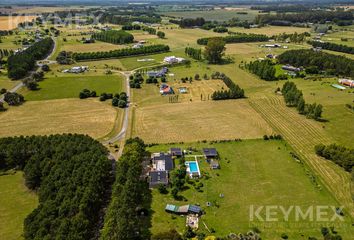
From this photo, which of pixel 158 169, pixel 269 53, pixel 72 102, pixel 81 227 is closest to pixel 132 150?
pixel 158 169

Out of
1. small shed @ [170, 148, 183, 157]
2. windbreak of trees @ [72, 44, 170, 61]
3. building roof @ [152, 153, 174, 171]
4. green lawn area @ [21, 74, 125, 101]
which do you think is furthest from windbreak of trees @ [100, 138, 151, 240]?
windbreak of trees @ [72, 44, 170, 61]

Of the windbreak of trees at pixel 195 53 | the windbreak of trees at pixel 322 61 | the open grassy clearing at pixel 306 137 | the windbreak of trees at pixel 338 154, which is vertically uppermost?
the windbreak of trees at pixel 322 61

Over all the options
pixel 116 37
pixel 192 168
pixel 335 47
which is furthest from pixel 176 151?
pixel 116 37

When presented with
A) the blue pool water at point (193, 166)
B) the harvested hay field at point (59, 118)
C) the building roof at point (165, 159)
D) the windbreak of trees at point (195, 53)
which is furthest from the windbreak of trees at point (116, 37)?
the blue pool water at point (193, 166)

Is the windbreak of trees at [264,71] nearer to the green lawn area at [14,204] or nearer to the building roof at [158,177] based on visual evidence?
the building roof at [158,177]

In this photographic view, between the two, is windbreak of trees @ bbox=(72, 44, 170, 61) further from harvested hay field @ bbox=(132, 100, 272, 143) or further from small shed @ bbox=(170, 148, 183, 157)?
small shed @ bbox=(170, 148, 183, 157)

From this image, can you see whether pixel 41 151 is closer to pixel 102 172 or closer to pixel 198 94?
pixel 102 172

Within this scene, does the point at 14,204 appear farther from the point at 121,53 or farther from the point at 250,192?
the point at 121,53
